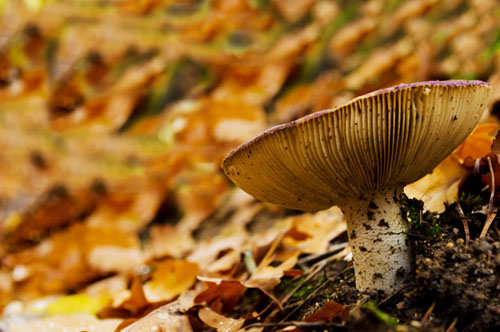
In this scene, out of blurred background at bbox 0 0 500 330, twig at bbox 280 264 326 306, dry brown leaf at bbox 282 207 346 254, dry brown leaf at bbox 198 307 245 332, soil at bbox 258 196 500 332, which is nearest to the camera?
soil at bbox 258 196 500 332

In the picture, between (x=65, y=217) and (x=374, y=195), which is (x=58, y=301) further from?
(x=374, y=195)

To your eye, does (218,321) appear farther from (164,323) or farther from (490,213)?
(490,213)

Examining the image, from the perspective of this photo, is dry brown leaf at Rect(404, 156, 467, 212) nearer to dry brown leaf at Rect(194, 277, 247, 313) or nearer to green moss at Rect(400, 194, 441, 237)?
green moss at Rect(400, 194, 441, 237)

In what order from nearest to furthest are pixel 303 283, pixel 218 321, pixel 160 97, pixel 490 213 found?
pixel 490 213 → pixel 218 321 → pixel 303 283 → pixel 160 97

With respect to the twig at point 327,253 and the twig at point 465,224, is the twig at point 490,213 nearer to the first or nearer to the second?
the twig at point 465,224

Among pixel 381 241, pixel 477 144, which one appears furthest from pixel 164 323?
pixel 477 144

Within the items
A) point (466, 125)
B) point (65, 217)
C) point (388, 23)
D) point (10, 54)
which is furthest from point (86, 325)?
point (10, 54)

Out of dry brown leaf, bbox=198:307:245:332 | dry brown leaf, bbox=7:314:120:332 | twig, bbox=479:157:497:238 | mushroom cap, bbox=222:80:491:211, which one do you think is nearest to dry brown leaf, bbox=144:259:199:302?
dry brown leaf, bbox=7:314:120:332
